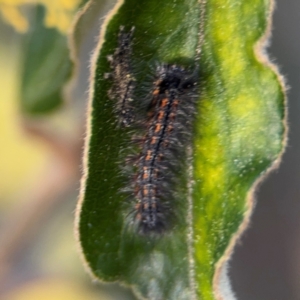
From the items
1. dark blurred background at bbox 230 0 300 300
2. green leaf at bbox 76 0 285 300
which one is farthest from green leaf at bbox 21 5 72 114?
dark blurred background at bbox 230 0 300 300

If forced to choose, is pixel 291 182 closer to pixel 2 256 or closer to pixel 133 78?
pixel 133 78

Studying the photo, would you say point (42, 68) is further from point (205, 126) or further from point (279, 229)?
point (279, 229)

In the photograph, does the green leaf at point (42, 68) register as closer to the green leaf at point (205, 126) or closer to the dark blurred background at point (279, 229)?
the green leaf at point (205, 126)

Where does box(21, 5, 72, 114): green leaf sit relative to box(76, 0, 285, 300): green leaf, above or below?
above

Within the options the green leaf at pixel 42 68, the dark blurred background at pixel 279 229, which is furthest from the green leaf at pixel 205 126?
the dark blurred background at pixel 279 229

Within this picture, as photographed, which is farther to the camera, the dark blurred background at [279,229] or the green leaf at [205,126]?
the dark blurred background at [279,229]

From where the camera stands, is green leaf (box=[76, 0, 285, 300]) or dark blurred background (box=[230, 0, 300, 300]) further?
dark blurred background (box=[230, 0, 300, 300])

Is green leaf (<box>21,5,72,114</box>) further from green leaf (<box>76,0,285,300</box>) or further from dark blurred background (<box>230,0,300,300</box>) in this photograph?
dark blurred background (<box>230,0,300,300</box>)
